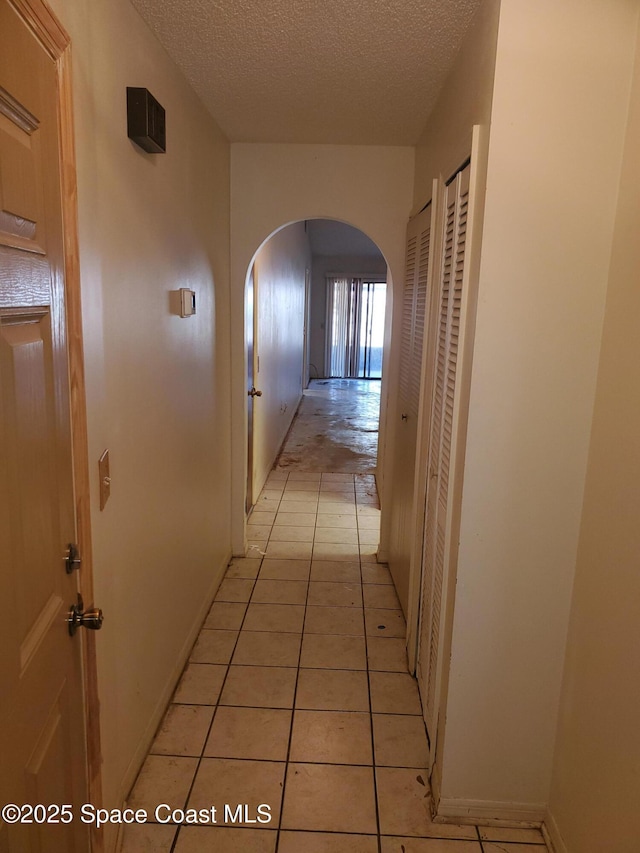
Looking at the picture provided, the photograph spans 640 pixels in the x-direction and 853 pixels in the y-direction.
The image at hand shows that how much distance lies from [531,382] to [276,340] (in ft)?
14.5

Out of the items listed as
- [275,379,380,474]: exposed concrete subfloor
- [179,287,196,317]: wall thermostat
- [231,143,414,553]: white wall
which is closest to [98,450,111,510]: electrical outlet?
[179,287,196,317]: wall thermostat

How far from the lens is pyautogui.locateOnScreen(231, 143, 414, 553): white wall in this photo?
10.7ft

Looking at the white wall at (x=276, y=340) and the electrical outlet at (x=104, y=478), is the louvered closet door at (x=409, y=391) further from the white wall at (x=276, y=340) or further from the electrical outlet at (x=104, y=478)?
the white wall at (x=276, y=340)

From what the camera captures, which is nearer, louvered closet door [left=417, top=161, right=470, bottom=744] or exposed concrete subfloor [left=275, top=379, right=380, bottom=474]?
louvered closet door [left=417, top=161, right=470, bottom=744]

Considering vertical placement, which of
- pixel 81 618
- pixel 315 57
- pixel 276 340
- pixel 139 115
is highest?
pixel 315 57

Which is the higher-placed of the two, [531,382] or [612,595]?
[531,382]

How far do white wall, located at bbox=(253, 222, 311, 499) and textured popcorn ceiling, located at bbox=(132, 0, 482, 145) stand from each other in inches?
71.1

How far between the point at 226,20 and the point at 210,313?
133cm

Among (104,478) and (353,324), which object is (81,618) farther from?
(353,324)

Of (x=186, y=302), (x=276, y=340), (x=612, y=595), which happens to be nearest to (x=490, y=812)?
(x=612, y=595)

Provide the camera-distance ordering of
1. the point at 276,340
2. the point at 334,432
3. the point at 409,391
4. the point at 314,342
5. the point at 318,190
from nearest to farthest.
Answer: the point at 409,391 < the point at 318,190 < the point at 276,340 < the point at 334,432 < the point at 314,342

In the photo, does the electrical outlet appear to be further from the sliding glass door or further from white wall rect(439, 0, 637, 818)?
the sliding glass door

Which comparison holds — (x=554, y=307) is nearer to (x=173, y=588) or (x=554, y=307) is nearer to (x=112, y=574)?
(x=112, y=574)

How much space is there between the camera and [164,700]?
2.30 meters
